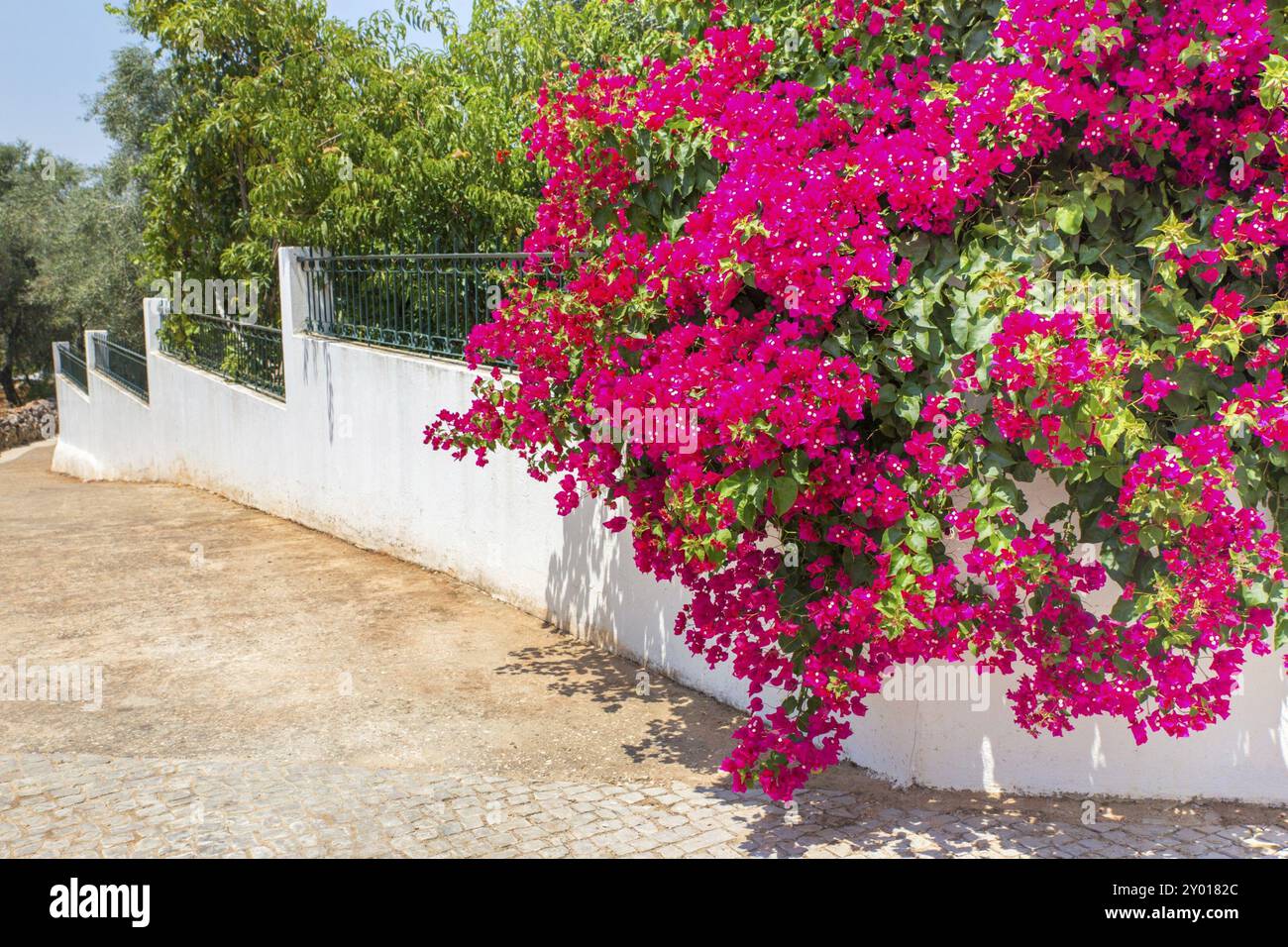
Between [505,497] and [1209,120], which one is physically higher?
[1209,120]

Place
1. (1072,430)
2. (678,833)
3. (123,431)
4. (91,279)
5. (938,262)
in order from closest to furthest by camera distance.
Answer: (1072,430) → (938,262) → (678,833) → (123,431) → (91,279)

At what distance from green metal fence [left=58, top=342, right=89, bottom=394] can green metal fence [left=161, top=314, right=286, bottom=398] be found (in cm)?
782

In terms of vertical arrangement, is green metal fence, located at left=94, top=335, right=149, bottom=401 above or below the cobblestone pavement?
above

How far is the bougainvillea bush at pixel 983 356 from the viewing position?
3.73 metres

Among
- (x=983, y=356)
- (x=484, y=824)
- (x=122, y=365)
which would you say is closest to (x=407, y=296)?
(x=484, y=824)

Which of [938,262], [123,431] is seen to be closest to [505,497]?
[938,262]

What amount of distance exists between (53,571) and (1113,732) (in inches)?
289

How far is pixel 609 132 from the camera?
4.79 m

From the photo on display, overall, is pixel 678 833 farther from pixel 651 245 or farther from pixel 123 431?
pixel 123 431

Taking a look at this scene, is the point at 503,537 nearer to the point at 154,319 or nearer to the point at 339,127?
the point at 339,127

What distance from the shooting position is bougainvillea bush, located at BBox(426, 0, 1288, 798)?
3.73 meters

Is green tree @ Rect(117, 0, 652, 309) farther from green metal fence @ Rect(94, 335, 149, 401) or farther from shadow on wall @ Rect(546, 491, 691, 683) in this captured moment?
shadow on wall @ Rect(546, 491, 691, 683)

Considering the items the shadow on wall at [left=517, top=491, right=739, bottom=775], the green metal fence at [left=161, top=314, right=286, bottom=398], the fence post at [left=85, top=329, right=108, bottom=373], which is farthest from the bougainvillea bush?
the fence post at [left=85, top=329, right=108, bottom=373]

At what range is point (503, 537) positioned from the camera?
7715 millimetres
